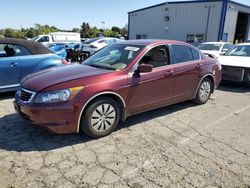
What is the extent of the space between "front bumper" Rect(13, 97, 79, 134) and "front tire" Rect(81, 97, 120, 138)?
189 mm

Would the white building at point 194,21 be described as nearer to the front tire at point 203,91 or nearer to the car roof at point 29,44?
the front tire at point 203,91

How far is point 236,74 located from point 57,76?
5954 millimetres

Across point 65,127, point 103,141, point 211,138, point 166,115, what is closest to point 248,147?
point 211,138

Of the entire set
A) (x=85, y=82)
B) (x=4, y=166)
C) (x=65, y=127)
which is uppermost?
(x=85, y=82)

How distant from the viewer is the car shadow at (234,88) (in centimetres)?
729

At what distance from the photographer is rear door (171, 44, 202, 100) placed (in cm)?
467

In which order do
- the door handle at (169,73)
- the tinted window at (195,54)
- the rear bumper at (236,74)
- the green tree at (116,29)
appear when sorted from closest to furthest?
the door handle at (169,73) → the tinted window at (195,54) → the rear bumper at (236,74) → the green tree at (116,29)

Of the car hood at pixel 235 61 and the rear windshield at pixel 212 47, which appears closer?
the car hood at pixel 235 61

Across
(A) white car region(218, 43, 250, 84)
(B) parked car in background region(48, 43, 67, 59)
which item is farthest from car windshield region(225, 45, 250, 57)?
(B) parked car in background region(48, 43, 67, 59)

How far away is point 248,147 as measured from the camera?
11.5 ft

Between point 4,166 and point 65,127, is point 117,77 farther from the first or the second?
point 4,166

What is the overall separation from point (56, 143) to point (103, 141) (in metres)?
0.73

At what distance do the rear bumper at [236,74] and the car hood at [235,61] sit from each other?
0.46ft

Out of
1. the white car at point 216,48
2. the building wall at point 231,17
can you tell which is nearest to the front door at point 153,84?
the white car at point 216,48
